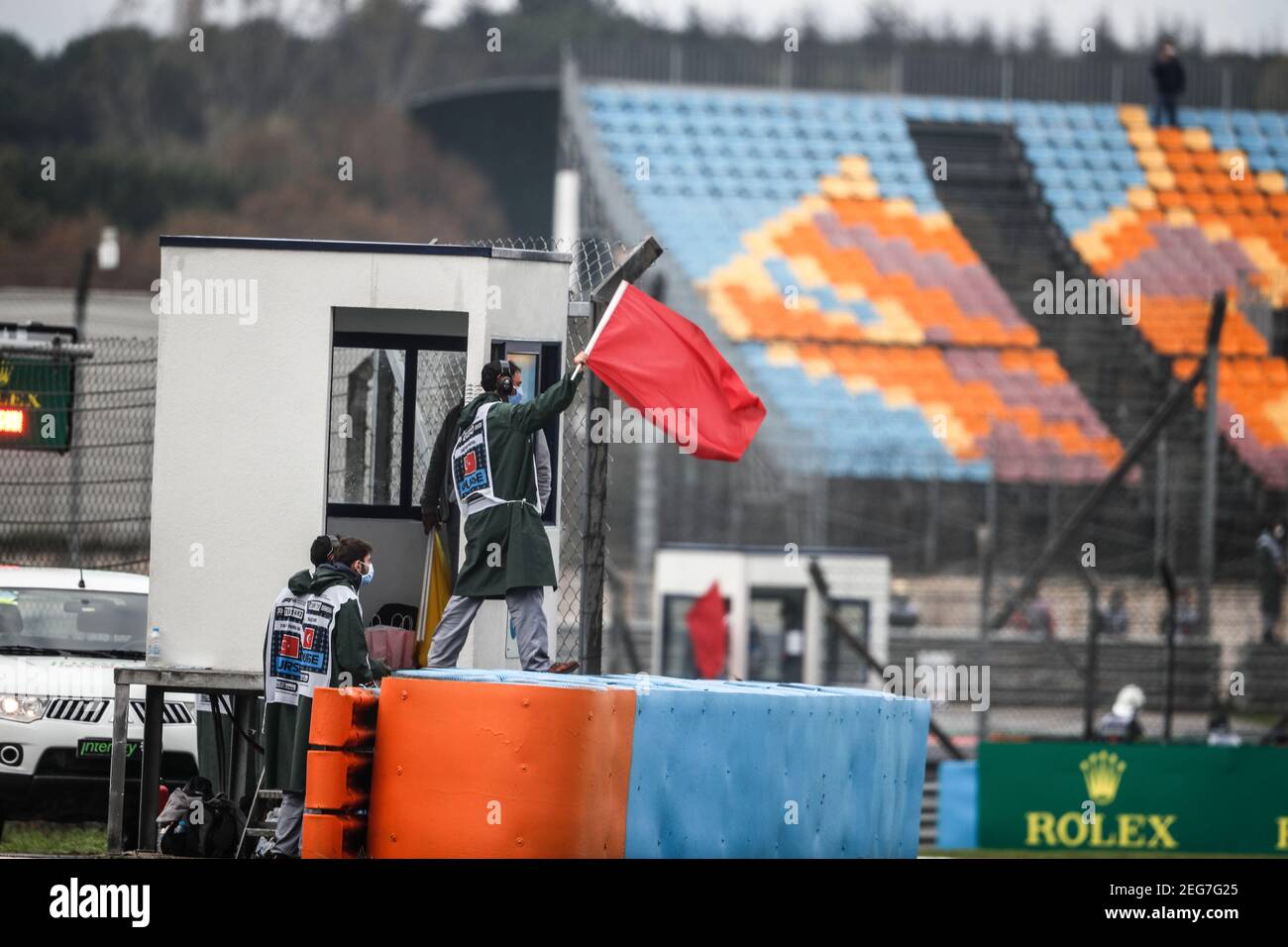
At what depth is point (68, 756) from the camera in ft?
35.1

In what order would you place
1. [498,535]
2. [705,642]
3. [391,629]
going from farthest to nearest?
[705,642], [391,629], [498,535]

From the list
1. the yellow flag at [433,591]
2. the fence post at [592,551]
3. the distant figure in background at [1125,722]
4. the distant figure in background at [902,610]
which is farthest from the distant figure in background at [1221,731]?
the yellow flag at [433,591]

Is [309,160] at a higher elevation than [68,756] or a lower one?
higher

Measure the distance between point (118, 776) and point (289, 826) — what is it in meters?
1.18

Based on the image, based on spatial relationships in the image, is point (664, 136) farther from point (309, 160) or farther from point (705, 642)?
point (309, 160)

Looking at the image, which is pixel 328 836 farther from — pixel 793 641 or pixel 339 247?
pixel 793 641

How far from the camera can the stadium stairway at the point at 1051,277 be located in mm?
27406

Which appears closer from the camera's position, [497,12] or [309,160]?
[309,160]

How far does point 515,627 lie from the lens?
28.1 feet

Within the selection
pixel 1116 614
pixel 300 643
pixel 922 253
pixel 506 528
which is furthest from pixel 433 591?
pixel 922 253

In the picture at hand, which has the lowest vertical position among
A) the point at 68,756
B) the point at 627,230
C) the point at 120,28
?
the point at 68,756

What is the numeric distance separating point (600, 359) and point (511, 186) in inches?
2102

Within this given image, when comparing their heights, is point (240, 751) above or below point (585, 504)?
below
